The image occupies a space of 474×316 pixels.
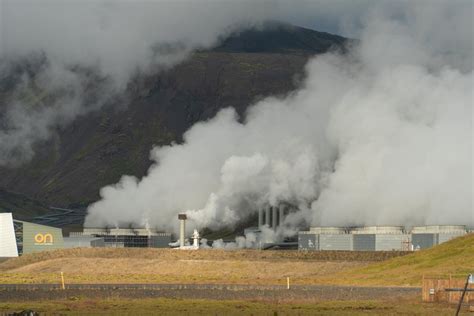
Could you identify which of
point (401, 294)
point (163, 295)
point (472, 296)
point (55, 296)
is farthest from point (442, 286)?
point (55, 296)

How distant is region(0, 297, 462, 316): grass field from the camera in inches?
3255

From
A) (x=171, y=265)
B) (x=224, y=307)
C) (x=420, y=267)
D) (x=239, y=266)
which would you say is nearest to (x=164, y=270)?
(x=171, y=265)

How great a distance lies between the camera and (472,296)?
88.4 m

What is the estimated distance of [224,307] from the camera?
3460 inches

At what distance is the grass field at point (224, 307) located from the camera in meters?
82.7

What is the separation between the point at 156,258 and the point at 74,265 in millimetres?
14274

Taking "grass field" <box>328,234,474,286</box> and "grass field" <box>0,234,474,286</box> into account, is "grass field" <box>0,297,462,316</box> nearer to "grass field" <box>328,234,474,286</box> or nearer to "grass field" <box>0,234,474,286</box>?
"grass field" <box>328,234,474,286</box>

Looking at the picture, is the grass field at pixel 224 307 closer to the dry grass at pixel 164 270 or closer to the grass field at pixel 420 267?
the grass field at pixel 420 267

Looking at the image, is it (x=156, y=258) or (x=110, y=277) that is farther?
(x=156, y=258)

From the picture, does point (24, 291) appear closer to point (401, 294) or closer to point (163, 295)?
point (163, 295)

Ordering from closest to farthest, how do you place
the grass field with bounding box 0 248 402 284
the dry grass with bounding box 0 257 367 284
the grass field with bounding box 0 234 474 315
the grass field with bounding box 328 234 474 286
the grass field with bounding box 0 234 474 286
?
the grass field with bounding box 0 234 474 315 → the grass field with bounding box 328 234 474 286 → the grass field with bounding box 0 234 474 286 → the dry grass with bounding box 0 257 367 284 → the grass field with bounding box 0 248 402 284

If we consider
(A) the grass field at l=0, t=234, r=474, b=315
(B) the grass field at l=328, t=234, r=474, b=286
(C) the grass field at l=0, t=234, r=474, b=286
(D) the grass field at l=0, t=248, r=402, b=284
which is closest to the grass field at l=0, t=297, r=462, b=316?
(A) the grass field at l=0, t=234, r=474, b=315

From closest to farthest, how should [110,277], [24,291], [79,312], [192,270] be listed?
[79,312] → [24,291] → [110,277] → [192,270]

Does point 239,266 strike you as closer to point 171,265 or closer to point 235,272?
point 235,272
